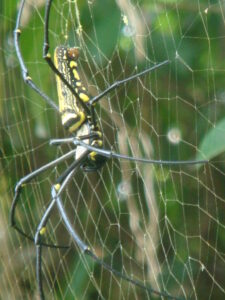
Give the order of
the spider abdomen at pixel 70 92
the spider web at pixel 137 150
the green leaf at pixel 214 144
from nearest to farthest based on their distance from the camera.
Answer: the green leaf at pixel 214 144
the spider abdomen at pixel 70 92
the spider web at pixel 137 150

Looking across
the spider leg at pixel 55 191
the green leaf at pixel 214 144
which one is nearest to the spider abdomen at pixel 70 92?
the spider leg at pixel 55 191

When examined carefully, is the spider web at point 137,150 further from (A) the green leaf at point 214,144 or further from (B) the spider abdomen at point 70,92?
(B) the spider abdomen at point 70,92

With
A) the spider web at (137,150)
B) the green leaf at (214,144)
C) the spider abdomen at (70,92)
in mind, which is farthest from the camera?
the spider web at (137,150)

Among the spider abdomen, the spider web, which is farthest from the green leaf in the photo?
the spider abdomen

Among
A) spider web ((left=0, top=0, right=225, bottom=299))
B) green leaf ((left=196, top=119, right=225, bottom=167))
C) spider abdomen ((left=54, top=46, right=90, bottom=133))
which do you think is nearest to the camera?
green leaf ((left=196, top=119, right=225, bottom=167))

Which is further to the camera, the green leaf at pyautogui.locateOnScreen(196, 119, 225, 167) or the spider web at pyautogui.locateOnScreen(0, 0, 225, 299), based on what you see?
the spider web at pyautogui.locateOnScreen(0, 0, 225, 299)

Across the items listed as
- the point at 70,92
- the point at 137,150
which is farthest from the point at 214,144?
the point at 137,150

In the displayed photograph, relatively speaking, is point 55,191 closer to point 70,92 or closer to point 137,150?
point 70,92

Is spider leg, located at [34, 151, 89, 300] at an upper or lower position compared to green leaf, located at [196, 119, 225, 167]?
lower

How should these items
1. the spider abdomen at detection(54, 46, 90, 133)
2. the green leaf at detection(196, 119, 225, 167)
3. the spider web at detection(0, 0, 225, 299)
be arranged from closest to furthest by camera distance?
1. the green leaf at detection(196, 119, 225, 167)
2. the spider abdomen at detection(54, 46, 90, 133)
3. the spider web at detection(0, 0, 225, 299)

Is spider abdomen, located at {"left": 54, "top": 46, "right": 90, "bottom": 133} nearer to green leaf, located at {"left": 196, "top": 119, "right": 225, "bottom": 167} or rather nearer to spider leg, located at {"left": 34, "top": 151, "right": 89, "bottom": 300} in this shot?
spider leg, located at {"left": 34, "top": 151, "right": 89, "bottom": 300}
